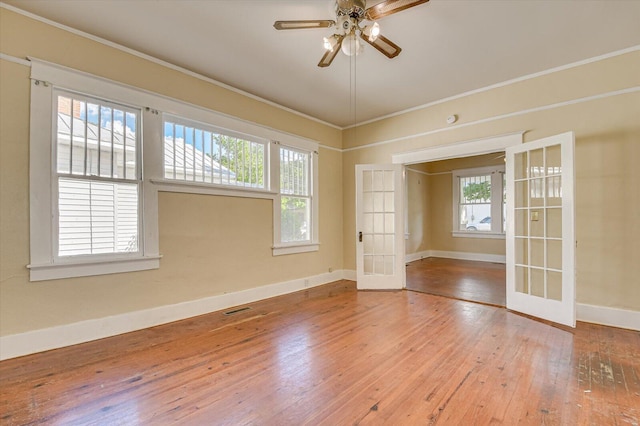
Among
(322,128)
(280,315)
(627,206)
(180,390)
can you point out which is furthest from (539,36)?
(180,390)

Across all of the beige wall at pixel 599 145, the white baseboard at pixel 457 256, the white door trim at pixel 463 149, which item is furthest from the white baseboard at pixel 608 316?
the white baseboard at pixel 457 256

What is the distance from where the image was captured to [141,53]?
3.27m

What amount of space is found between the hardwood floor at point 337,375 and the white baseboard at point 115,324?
0.10m

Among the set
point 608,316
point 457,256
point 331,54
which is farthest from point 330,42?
point 457,256

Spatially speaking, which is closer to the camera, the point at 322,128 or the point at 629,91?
the point at 629,91

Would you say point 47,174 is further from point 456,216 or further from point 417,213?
point 456,216

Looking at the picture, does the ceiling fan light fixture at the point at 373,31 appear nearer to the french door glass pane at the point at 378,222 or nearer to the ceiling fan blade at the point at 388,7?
the ceiling fan blade at the point at 388,7

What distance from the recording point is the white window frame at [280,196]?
4.64 m

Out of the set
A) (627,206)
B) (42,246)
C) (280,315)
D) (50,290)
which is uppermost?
(627,206)

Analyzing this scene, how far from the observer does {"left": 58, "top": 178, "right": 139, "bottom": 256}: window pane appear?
282cm

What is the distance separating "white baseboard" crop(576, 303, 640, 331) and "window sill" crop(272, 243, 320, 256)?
3678mm

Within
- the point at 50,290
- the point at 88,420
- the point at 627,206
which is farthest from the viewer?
the point at 627,206

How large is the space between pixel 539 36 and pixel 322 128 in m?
3.40

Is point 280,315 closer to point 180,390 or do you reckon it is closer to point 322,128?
point 180,390
